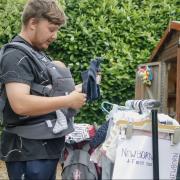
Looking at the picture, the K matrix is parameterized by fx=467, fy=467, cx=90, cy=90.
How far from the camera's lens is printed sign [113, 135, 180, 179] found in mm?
2760

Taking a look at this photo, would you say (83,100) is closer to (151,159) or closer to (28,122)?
(28,122)

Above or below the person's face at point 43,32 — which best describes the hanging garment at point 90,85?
below

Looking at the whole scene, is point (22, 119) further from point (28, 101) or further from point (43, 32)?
point (43, 32)

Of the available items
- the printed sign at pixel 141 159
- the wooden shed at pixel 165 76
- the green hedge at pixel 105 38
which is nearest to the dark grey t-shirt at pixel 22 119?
the printed sign at pixel 141 159

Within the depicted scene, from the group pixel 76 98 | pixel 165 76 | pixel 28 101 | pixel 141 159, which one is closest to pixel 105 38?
pixel 165 76

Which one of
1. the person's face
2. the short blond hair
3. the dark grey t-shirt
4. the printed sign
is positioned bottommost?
the printed sign

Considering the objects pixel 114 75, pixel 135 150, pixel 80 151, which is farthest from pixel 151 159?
pixel 114 75

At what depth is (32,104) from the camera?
89.7 inches

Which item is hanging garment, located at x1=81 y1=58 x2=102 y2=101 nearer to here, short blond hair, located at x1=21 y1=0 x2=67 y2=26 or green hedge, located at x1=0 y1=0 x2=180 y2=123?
short blond hair, located at x1=21 y1=0 x2=67 y2=26

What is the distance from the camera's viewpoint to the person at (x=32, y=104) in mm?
2305

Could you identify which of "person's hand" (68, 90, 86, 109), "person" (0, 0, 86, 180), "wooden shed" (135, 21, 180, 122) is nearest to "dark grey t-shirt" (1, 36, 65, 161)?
"person" (0, 0, 86, 180)

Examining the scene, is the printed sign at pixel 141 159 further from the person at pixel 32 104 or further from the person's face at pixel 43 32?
the person's face at pixel 43 32

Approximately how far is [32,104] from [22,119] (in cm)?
15

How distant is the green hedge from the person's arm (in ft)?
16.6
